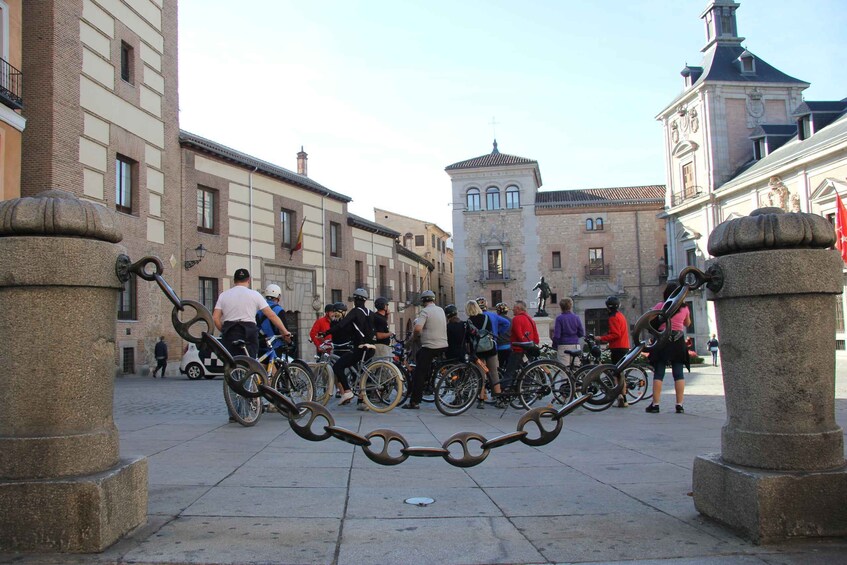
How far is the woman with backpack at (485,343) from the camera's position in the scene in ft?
32.5

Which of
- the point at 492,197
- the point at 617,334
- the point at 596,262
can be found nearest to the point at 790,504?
the point at 617,334

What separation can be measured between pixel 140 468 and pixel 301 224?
27.2 m

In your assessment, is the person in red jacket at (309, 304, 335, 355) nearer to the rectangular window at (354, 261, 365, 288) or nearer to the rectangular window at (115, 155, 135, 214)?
the rectangular window at (115, 155, 135, 214)

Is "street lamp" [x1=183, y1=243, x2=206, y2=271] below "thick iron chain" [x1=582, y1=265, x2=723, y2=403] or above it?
above

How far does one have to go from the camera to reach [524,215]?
53.6m

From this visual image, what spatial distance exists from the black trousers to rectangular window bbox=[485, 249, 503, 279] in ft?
144

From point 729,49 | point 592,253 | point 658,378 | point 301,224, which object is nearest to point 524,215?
point 592,253

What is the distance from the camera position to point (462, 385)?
30.9 feet

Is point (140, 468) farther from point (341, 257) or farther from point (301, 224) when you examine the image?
point (341, 257)

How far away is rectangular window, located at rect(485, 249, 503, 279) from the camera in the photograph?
53.5 metres

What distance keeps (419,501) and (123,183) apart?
19.1 m

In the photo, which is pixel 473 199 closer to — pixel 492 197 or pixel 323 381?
pixel 492 197

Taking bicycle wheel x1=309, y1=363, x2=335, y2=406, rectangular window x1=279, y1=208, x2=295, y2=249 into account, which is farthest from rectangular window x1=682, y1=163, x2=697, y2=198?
bicycle wheel x1=309, y1=363, x2=335, y2=406

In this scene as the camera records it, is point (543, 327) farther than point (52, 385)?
Yes
